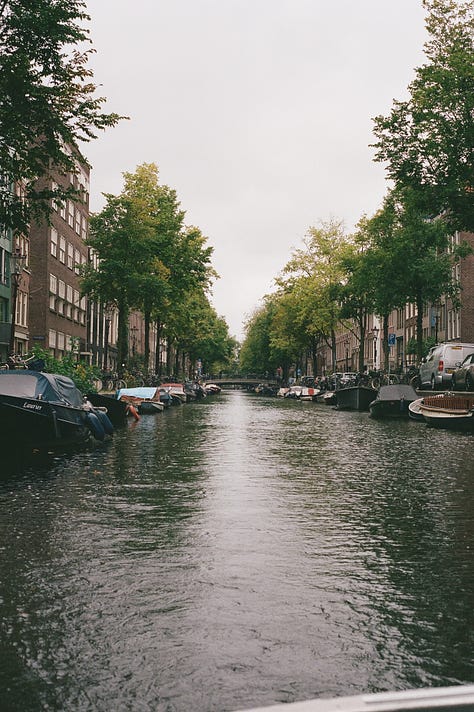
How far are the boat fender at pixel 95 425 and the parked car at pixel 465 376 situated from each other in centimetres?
1562

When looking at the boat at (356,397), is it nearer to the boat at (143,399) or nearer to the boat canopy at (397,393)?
the boat canopy at (397,393)

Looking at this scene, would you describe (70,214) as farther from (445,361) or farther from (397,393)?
(445,361)

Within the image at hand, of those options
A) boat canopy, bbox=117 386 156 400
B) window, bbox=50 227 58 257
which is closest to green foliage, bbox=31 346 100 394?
boat canopy, bbox=117 386 156 400

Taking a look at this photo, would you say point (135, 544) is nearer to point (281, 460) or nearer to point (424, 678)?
point (424, 678)

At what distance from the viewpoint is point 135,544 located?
7.89 meters

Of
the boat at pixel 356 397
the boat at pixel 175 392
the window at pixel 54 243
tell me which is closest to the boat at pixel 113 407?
the boat at pixel 356 397

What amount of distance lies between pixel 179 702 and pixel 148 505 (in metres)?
6.66

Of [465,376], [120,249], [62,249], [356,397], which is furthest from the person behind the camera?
[62,249]

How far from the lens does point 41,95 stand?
20.7 m

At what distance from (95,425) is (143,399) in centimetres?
1915

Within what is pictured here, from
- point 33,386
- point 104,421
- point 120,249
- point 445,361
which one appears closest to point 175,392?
point 120,249

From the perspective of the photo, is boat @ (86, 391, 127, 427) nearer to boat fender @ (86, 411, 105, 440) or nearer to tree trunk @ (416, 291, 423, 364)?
boat fender @ (86, 411, 105, 440)

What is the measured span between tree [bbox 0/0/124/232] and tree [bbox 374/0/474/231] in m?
12.7

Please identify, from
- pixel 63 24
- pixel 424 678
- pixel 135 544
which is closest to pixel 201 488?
pixel 135 544
